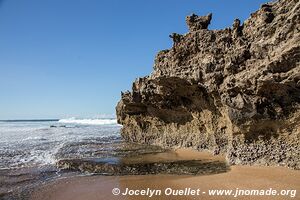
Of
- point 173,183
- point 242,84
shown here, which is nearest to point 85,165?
point 173,183

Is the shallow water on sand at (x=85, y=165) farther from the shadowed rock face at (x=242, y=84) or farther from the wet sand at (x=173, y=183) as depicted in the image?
the shadowed rock face at (x=242, y=84)

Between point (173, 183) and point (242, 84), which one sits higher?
point (242, 84)

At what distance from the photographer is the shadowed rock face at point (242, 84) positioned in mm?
11070

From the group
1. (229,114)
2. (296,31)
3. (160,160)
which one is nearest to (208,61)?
(229,114)

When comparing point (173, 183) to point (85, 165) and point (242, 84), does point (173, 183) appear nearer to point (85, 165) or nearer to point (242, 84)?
point (242, 84)

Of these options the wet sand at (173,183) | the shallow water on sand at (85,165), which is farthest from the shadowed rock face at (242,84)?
the shallow water on sand at (85,165)

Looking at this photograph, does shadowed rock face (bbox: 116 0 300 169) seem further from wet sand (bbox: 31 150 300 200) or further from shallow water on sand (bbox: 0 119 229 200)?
shallow water on sand (bbox: 0 119 229 200)

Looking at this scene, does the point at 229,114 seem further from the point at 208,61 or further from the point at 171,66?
the point at 171,66

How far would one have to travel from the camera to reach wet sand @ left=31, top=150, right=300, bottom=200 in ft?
32.2

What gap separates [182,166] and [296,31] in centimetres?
726

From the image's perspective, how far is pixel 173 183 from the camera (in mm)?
11109

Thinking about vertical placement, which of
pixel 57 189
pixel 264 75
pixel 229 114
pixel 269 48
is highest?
pixel 269 48

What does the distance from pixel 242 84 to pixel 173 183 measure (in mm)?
4486

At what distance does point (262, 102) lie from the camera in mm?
11781
